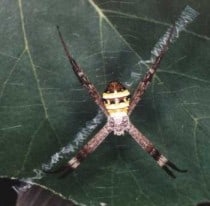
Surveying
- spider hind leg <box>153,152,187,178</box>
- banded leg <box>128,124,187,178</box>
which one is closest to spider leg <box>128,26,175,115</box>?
banded leg <box>128,124,187,178</box>

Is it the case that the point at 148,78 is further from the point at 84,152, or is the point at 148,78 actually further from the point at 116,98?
the point at 84,152

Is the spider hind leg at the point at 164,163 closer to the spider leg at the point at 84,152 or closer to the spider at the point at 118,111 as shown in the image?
the spider at the point at 118,111

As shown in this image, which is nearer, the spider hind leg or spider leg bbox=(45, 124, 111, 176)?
the spider hind leg

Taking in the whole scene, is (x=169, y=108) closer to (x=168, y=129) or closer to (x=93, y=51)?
(x=168, y=129)

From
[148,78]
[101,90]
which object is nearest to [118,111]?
[101,90]

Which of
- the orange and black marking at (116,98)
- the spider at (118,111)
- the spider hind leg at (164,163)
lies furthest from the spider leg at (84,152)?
the spider hind leg at (164,163)

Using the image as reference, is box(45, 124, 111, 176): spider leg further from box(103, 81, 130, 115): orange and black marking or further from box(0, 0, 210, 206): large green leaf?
box(103, 81, 130, 115): orange and black marking
